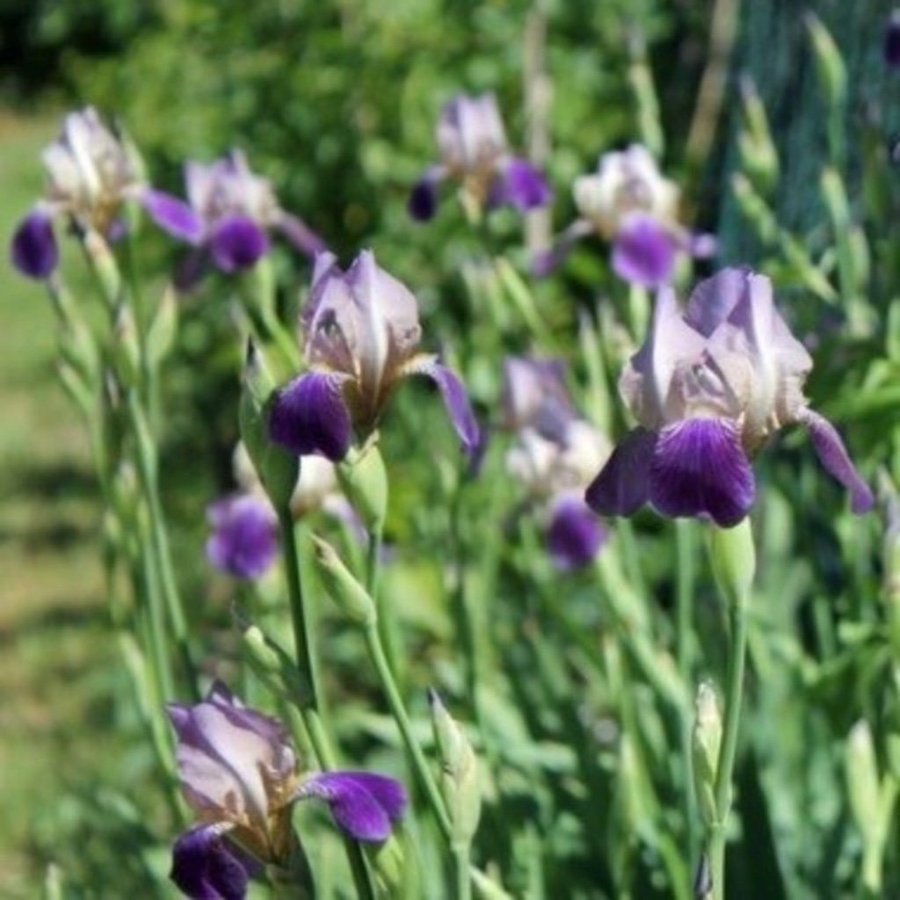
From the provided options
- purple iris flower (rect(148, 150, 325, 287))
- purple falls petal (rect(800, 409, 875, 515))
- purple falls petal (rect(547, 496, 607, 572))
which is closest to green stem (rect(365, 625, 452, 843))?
purple falls petal (rect(800, 409, 875, 515))

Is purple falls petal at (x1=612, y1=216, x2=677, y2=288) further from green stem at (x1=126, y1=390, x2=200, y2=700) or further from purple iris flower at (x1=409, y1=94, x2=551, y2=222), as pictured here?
green stem at (x1=126, y1=390, x2=200, y2=700)

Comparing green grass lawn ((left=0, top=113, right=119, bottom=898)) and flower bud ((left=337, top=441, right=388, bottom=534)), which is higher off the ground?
flower bud ((left=337, top=441, right=388, bottom=534))

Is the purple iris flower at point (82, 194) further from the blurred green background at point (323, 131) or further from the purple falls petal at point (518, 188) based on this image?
the blurred green background at point (323, 131)

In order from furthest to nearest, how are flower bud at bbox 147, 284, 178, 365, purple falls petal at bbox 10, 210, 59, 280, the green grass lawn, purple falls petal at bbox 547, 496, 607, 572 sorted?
the green grass lawn, purple falls petal at bbox 547, 496, 607, 572, purple falls petal at bbox 10, 210, 59, 280, flower bud at bbox 147, 284, 178, 365

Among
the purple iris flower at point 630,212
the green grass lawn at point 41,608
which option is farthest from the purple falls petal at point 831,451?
the green grass lawn at point 41,608

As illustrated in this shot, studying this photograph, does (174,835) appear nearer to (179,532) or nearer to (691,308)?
(691,308)

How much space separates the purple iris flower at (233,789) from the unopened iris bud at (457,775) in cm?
5

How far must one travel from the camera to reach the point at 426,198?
3.04 meters

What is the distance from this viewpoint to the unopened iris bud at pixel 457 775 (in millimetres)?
1708

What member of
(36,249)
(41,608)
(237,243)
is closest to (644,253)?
(237,243)

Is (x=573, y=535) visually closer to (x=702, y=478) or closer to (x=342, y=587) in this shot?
(x=342, y=587)

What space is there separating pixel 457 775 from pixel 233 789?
0.53ft

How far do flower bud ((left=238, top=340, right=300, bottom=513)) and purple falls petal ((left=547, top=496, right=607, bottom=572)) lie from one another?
1123mm

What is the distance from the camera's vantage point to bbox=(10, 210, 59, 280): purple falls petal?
2.68 meters
